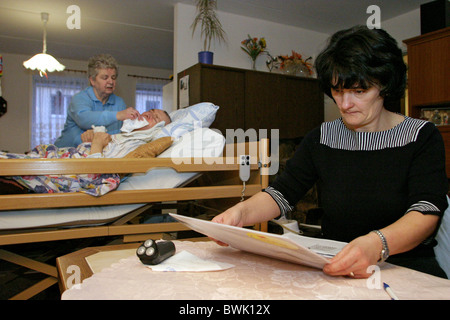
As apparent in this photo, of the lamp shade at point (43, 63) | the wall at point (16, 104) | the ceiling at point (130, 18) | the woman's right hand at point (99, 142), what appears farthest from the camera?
the wall at point (16, 104)

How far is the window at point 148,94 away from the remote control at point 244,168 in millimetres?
5333

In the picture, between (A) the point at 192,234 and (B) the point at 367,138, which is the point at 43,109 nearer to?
(A) the point at 192,234

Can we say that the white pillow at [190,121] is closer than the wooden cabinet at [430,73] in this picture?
Yes

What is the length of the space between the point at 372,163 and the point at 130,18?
410 cm

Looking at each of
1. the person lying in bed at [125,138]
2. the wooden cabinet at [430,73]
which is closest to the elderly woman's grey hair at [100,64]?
the person lying in bed at [125,138]

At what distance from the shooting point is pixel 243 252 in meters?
0.81

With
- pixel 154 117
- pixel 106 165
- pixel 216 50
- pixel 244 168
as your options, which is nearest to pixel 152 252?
pixel 106 165

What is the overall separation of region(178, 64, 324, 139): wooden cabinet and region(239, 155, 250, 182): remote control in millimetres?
1741

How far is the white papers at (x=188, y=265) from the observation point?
67 centimetres

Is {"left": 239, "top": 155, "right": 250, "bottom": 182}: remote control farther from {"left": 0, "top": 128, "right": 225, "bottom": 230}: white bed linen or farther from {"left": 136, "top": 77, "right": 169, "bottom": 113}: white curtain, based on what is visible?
{"left": 136, "top": 77, "right": 169, "bottom": 113}: white curtain

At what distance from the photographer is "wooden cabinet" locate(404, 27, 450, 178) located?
3.17 m

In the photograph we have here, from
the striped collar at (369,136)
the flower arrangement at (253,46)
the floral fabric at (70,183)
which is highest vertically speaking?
the flower arrangement at (253,46)

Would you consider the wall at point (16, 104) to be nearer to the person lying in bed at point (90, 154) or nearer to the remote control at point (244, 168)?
the person lying in bed at point (90, 154)
